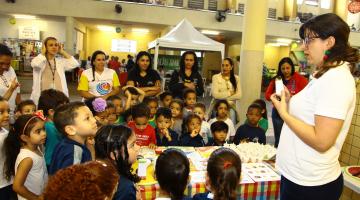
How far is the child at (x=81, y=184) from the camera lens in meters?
1.00

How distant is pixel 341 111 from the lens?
1.36 metres

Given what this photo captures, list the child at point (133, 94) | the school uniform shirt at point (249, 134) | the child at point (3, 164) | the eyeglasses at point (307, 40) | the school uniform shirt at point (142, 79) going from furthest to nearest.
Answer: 1. the school uniform shirt at point (142, 79)
2. the child at point (133, 94)
3. the school uniform shirt at point (249, 134)
4. the child at point (3, 164)
5. the eyeglasses at point (307, 40)

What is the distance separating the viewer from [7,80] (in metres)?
3.59

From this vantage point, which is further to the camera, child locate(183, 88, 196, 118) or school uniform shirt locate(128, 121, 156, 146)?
child locate(183, 88, 196, 118)

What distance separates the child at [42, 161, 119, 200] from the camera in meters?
1.00

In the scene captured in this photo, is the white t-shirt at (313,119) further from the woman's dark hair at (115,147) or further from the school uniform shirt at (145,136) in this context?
the school uniform shirt at (145,136)

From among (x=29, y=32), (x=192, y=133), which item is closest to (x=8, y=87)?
(x=192, y=133)

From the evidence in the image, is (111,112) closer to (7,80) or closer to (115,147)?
(7,80)

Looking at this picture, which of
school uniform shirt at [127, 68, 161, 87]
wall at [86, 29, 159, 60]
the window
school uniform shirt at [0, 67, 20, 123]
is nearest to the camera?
school uniform shirt at [0, 67, 20, 123]

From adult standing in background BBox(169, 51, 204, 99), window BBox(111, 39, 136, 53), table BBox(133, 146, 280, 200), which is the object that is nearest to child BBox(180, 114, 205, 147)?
table BBox(133, 146, 280, 200)

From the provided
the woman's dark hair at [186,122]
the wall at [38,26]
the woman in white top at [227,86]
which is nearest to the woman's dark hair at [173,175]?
the woman's dark hair at [186,122]

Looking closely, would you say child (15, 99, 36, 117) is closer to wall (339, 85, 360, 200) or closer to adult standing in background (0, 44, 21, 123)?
adult standing in background (0, 44, 21, 123)

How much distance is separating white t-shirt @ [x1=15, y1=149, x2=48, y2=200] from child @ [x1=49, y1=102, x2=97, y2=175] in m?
0.40

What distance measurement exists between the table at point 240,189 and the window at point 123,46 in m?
18.3
